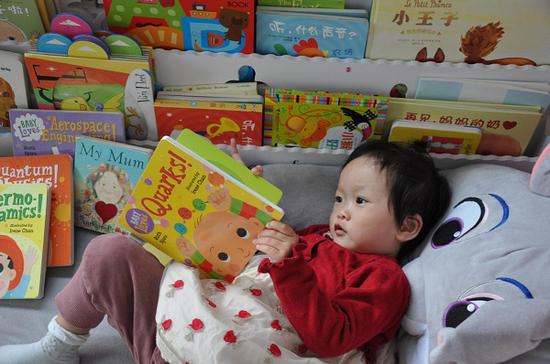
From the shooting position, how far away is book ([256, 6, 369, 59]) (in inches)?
40.7

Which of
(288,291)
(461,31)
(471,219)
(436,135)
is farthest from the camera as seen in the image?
(436,135)

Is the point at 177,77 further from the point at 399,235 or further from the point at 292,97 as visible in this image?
the point at 399,235

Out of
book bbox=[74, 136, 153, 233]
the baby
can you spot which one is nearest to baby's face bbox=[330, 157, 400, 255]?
the baby

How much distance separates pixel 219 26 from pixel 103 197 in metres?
0.51

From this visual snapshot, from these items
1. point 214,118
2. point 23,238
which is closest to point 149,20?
point 214,118

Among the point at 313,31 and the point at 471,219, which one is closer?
the point at 471,219

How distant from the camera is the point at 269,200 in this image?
90 centimetres

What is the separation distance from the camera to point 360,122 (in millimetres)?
1140

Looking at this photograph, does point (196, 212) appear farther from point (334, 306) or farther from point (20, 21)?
point (20, 21)

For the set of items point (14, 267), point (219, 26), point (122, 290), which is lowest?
point (14, 267)

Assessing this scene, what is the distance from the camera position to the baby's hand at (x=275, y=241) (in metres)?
0.87

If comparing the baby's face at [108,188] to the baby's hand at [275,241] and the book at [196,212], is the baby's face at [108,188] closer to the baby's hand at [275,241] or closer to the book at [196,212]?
the book at [196,212]

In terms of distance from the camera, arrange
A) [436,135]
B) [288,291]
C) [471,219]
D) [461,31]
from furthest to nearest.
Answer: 1. [436,135]
2. [461,31]
3. [471,219]
4. [288,291]

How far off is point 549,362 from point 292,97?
2.36 ft
